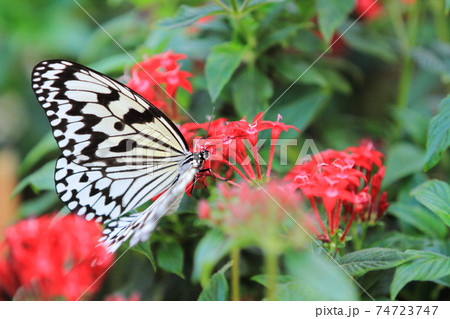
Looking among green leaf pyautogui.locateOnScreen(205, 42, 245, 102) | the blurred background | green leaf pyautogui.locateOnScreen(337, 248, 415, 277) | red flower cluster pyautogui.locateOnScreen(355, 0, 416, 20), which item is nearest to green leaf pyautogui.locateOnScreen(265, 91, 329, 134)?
the blurred background

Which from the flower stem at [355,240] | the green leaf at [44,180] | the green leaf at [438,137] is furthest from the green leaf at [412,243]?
the green leaf at [44,180]

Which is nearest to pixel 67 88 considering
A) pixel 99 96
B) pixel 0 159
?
pixel 99 96

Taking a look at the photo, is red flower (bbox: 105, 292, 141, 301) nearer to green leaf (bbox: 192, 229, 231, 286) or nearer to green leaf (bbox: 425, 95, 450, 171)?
green leaf (bbox: 192, 229, 231, 286)

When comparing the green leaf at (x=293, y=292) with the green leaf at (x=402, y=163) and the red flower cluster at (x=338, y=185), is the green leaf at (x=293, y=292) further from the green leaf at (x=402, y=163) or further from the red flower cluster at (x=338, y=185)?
the green leaf at (x=402, y=163)

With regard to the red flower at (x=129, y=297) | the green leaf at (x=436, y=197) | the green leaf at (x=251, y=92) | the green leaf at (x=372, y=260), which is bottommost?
the red flower at (x=129, y=297)
